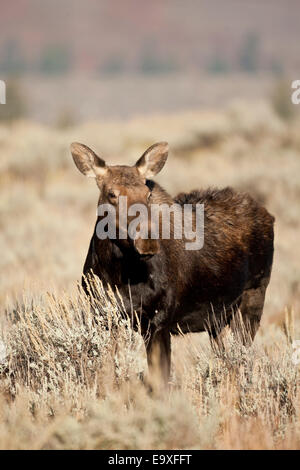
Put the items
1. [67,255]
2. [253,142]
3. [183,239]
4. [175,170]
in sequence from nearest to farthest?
1. [183,239]
2. [67,255]
3. [175,170]
4. [253,142]

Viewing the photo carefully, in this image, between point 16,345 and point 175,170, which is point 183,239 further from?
point 175,170

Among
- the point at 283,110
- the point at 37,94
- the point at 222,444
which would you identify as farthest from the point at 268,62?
the point at 222,444

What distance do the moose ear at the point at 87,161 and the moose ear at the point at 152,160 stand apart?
1.04ft

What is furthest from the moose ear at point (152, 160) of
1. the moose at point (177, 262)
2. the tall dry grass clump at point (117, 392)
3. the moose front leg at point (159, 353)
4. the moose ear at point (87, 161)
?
the moose front leg at point (159, 353)

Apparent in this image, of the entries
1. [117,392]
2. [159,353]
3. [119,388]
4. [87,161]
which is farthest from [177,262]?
[117,392]

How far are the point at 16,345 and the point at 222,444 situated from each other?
7.01ft

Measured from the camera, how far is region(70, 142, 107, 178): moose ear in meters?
5.88

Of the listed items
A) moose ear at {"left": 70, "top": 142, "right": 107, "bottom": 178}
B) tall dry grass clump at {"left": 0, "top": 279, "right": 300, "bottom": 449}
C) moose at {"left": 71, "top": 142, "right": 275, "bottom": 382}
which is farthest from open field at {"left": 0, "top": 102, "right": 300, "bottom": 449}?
moose ear at {"left": 70, "top": 142, "right": 107, "bottom": 178}

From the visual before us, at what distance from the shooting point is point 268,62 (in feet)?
496

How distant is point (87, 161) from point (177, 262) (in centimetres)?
117

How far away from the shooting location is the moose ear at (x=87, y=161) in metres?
5.88

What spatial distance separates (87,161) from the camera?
5945 mm

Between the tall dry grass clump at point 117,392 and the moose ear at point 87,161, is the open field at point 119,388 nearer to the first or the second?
the tall dry grass clump at point 117,392

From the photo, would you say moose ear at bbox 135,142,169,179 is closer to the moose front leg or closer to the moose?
the moose
